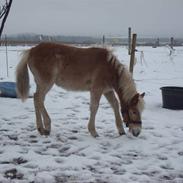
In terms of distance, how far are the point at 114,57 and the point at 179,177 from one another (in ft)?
7.24

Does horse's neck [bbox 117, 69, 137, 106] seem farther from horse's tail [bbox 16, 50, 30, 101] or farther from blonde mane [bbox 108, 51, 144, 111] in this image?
horse's tail [bbox 16, 50, 30, 101]

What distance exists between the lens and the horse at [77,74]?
5133 mm

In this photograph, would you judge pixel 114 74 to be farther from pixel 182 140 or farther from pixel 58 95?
pixel 58 95

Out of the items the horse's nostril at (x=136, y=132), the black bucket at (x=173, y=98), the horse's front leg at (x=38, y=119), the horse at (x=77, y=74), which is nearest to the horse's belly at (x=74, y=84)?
the horse at (x=77, y=74)

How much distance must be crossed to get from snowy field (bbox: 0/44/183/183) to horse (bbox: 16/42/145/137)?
1.04 feet

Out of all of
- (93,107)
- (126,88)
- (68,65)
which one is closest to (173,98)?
(126,88)

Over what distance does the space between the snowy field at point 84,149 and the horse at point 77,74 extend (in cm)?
32

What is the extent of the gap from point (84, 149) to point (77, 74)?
1.26m

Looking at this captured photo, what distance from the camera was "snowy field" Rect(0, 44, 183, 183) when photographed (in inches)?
146

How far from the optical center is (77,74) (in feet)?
17.3

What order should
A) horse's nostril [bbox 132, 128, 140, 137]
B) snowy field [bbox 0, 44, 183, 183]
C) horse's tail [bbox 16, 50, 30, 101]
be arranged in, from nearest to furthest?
snowy field [bbox 0, 44, 183, 183] < horse's nostril [bbox 132, 128, 140, 137] < horse's tail [bbox 16, 50, 30, 101]

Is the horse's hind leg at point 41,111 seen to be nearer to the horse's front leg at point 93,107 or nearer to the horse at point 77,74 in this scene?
the horse at point 77,74

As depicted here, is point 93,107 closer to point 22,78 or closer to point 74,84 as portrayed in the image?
point 74,84

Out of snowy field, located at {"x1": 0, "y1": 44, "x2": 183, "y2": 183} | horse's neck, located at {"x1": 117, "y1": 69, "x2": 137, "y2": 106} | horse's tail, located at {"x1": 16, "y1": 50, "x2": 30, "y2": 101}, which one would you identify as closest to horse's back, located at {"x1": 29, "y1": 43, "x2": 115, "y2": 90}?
horse's tail, located at {"x1": 16, "y1": 50, "x2": 30, "y2": 101}
